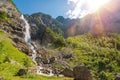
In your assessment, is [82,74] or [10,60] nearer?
[82,74]

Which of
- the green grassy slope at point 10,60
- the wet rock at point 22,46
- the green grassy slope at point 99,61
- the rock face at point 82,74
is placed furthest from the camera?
the green grassy slope at point 99,61

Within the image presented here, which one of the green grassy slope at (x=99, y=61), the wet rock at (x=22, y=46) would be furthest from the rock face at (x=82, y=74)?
the wet rock at (x=22, y=46)

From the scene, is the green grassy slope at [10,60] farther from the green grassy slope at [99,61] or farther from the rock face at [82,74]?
the green grassy slope at [99,61]

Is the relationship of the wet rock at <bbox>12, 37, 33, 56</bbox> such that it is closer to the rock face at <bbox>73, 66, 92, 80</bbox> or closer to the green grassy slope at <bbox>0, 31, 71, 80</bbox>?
the green grassy slope at <bbox>0, 31, 71, 80</bbox>

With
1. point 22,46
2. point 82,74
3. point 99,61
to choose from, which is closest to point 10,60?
point 82,74

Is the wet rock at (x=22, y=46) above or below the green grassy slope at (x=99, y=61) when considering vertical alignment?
→ above

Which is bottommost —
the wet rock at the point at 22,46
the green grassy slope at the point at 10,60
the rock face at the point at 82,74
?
the rock face at the point at 82,74

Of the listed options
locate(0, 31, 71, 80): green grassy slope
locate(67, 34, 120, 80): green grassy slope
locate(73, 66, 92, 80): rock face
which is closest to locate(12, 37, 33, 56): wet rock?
locate(0, 31, 71, 80): green grassy slope

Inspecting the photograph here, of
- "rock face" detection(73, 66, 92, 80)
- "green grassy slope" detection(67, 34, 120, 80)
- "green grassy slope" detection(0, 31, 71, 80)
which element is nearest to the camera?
"rock face" detection(73, 66, 92, 80)

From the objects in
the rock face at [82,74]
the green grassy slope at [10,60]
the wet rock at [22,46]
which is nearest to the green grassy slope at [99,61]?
the wet rock at [22,46]

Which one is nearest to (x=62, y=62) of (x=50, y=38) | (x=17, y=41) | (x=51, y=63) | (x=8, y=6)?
(x=51, y=63)

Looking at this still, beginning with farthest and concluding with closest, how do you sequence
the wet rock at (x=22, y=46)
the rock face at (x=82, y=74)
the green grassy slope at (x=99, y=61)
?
1. the green grassy slope at (x=99, y=61)
2. the wet rock at (x=22, y=46)
3. the rock face at (x=82, y=74)

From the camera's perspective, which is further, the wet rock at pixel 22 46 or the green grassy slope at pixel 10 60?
the wet rock at pixel 22 46

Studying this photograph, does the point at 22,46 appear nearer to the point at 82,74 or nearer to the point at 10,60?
the point at 10,60
